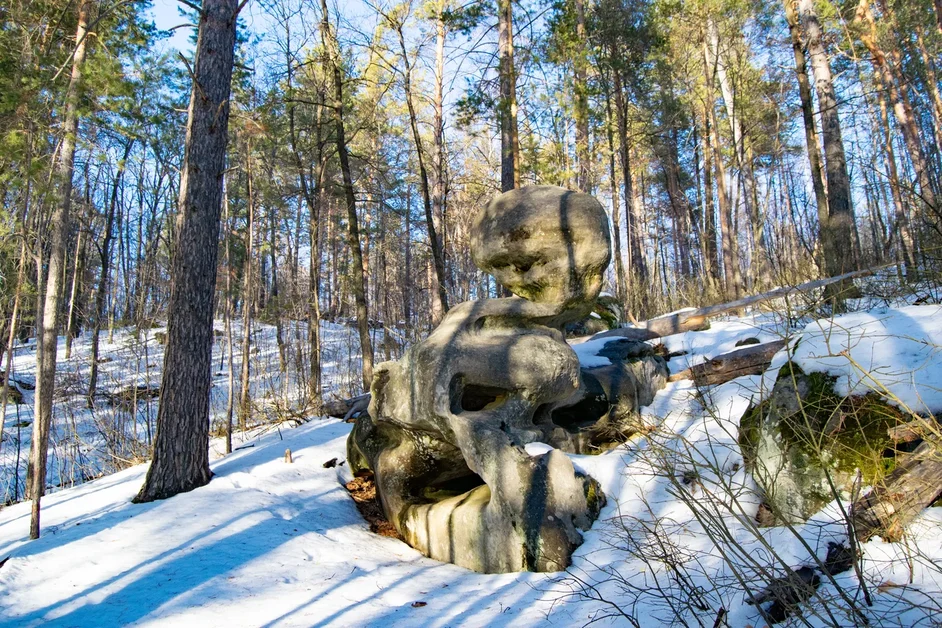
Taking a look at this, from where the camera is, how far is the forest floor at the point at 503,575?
2.36 metres

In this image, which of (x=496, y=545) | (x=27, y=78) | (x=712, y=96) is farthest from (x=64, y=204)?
(x=712, y=96)

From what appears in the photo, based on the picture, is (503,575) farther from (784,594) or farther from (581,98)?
(581,98)

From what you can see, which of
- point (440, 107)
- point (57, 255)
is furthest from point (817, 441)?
point (440, 107)

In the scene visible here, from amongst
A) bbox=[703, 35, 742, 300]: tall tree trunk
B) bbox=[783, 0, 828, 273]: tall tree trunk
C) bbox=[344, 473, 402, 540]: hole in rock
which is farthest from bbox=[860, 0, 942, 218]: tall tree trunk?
bbox=[344, 473, 402, 540]: hole in rock

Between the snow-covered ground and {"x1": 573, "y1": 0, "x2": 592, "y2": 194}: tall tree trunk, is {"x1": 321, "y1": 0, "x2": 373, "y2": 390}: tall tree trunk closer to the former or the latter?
the snow-covered ground

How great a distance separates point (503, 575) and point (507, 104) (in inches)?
316

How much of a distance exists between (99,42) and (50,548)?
610 centimetres

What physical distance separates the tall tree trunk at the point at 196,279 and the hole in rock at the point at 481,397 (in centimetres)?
261

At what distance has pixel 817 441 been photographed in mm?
2756

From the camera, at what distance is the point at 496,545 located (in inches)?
156

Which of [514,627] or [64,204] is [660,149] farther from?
[514,627]

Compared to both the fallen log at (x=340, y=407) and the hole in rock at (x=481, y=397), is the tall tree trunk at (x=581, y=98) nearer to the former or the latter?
the fallen log at (x=340, y=407)

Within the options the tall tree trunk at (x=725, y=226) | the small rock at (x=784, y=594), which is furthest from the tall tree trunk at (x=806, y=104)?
the small rock at (x=784, y=594)

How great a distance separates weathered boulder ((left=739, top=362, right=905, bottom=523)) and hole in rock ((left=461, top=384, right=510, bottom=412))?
2.06 m
